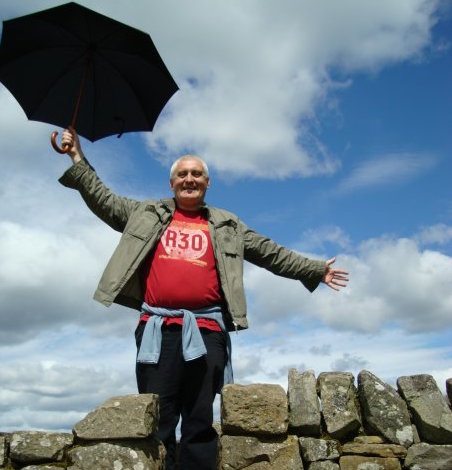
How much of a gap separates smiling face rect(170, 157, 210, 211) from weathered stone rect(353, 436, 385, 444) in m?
2.45

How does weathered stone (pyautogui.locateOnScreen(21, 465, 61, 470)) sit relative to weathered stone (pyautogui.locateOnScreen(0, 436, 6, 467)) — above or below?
below

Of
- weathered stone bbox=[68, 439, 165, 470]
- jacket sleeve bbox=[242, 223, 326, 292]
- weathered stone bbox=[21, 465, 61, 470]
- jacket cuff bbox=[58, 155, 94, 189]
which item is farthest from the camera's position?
jacket sleeve bbox=[242, 223, 326, 292]

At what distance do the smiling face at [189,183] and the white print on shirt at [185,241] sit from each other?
229mm

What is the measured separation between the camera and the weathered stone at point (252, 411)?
4203mm

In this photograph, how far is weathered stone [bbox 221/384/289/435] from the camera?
13.8ft

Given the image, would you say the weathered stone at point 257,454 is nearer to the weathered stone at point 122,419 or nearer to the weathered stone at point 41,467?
the weathered stone at point 122,419

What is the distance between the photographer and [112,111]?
554cm

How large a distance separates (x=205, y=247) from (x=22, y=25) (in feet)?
9.02

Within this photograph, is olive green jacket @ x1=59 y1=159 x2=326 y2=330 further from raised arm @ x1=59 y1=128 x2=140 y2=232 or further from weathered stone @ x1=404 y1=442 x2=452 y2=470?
weathered stone @ x1=404 y1=442 x2=452 y2=470

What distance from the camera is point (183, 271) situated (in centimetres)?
438

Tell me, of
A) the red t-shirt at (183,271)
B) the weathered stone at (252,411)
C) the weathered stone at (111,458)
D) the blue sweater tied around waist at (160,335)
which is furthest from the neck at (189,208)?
the weathered stone at (111,458)

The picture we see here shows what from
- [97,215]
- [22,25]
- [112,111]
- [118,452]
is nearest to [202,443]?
[118,452]

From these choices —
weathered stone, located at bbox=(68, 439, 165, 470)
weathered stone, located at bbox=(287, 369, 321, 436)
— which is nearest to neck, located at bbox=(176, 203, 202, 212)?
weathered stone, located at bbox=(287, 369, 321, 436)

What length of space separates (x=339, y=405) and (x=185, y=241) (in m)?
1.91
